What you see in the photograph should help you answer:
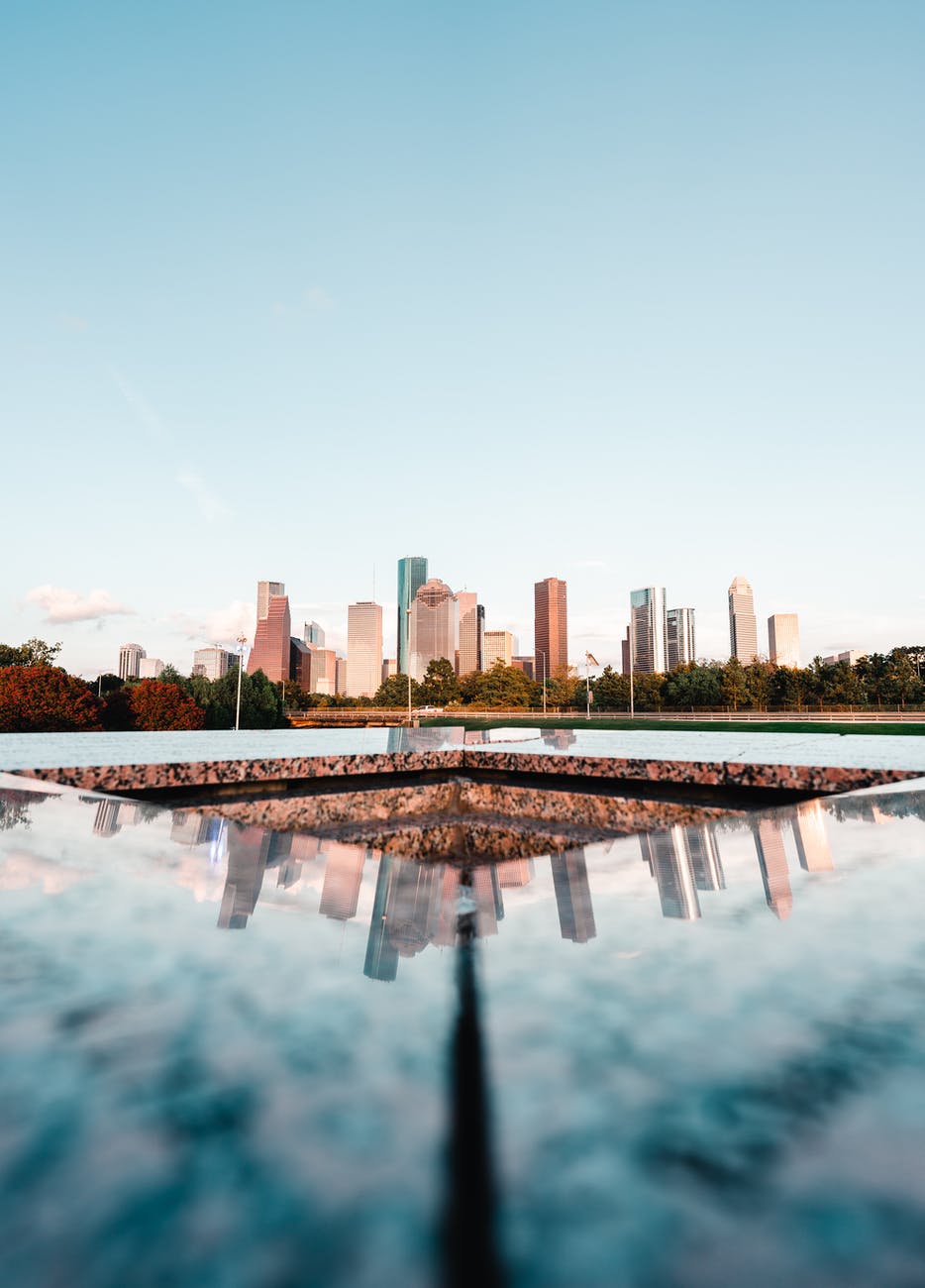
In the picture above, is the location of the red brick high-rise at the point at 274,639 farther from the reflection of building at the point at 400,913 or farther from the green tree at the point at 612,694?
the reflection of building at the point at 400,913

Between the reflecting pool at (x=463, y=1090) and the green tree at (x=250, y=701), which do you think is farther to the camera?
the green tree at (x=250, y=701)

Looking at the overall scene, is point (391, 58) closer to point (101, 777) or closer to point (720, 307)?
point (720, 307)

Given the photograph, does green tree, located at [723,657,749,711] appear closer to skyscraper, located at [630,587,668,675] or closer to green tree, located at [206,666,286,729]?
green tree, located at [206,666,286,729]

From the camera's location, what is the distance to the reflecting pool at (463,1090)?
0.39 metres

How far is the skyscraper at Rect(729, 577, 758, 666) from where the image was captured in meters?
194

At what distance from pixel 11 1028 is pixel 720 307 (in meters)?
36.3

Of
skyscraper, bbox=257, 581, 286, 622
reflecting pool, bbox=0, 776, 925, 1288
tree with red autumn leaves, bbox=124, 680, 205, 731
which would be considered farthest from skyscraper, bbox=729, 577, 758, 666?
reflecting pool, bbox=0, 776, 925, 1288

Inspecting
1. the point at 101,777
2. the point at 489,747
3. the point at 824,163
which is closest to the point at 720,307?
the point at 824,163

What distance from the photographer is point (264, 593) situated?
184 m

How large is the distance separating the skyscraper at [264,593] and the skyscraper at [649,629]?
103 metres

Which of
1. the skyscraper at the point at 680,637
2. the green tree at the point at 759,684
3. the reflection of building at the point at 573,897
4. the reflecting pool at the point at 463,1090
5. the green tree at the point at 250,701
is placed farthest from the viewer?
the skyscraper at the point at 680,637

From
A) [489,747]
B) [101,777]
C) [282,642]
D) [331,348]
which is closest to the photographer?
[101,777]

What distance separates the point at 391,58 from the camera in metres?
19.9

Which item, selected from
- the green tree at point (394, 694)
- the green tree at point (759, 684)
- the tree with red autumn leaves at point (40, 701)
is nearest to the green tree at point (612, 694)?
the green tree at point (759, 684)
